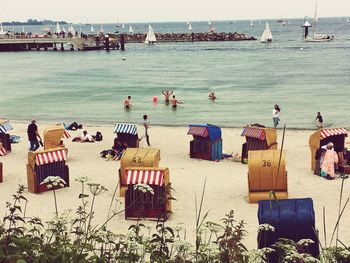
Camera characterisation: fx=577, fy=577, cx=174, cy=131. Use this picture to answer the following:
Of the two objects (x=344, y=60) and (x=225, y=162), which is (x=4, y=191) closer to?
(x=225, y=162)

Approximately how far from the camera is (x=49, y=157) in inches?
628

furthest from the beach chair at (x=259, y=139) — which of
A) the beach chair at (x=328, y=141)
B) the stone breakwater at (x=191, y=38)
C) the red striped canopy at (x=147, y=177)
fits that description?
the stone breakwater at (x=191, y=38)

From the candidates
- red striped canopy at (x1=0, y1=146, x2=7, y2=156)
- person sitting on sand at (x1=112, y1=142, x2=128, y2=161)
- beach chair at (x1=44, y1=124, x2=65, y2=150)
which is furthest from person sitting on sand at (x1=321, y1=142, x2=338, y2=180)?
red striped canopy at (x1=0, y1=146, x2=7, y2=156)

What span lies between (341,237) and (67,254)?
8.52 m

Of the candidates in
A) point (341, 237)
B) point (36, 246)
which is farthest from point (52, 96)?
point (36, 246)

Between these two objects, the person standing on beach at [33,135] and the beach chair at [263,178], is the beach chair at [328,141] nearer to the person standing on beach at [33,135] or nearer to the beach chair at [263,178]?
the beach chair at [263,178]

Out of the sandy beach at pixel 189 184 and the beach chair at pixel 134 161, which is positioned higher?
the beach chair at pixel 134 161

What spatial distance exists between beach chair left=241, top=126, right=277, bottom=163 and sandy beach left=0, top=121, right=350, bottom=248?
0.79 m

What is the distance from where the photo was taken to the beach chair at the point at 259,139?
19055 mm

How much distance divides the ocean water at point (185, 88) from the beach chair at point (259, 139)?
12.2 metres

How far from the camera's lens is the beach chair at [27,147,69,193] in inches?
615

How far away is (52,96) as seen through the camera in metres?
48.6

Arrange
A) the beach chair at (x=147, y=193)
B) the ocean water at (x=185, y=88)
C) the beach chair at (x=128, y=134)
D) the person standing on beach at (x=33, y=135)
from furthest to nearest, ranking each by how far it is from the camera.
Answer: the ocean water at (x=185, y=88), the person standing on beach at (x=33, y=135), the beach chair at (x=128, y=134), the beach chair at (x=147, y=193)

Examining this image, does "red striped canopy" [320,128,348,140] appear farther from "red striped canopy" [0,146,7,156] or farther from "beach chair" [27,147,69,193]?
"red striped canopy" [0,146,7,156]
